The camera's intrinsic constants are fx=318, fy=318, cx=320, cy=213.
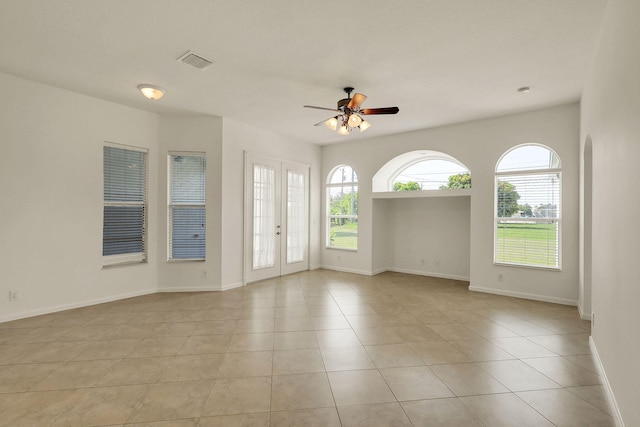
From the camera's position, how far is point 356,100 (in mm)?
3686

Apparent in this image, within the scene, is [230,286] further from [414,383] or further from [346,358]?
[414,383]

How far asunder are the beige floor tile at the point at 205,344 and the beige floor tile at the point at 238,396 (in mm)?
637

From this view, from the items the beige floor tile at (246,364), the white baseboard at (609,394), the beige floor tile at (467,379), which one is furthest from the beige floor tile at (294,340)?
the white baseboard at (609,394)

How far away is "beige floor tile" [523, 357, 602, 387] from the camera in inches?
101

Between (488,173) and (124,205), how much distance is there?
19.6ft

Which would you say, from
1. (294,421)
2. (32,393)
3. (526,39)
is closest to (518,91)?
(526,39)

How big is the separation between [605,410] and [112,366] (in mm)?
3846

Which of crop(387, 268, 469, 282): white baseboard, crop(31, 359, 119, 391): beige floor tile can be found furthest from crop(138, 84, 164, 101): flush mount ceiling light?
crop(387, 268, 469, 282): white baseboard

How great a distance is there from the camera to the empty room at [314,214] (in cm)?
232

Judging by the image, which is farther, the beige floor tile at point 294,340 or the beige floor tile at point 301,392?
the beige floor tile at point 294,340

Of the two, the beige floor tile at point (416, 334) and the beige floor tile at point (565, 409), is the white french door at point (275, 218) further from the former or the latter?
the beige floor tile at point (565, 409)

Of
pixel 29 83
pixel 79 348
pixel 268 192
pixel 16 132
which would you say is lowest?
pixel 79 348

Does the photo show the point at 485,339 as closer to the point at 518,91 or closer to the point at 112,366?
the point at 518,91

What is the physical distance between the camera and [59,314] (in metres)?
4.17
